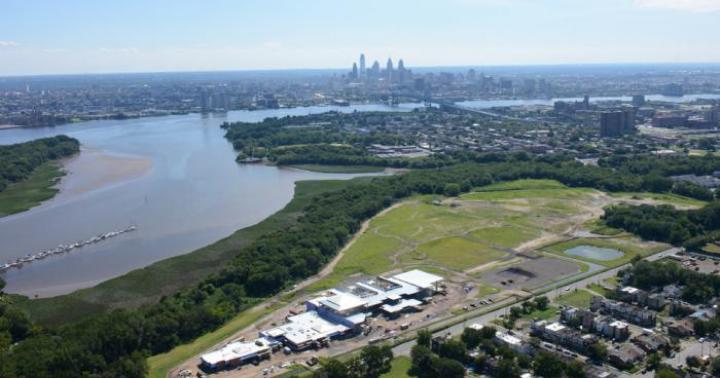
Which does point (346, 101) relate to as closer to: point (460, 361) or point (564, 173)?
point (564, 173)

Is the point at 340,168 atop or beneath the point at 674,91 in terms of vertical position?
beneath

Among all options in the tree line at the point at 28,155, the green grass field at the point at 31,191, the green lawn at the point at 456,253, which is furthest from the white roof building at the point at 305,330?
the tree line at the point at 28,155

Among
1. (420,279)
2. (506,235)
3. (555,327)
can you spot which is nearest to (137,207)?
(420,279)

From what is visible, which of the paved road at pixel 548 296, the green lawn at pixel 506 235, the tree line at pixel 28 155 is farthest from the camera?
the tree line at pixel 28 155

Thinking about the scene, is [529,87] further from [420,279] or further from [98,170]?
[420,279]

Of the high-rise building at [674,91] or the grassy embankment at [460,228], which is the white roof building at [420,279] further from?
the high-rise building at [674,91]

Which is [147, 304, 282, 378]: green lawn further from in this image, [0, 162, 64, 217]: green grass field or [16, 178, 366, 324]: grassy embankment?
[0, 162, 64, 217]: green grass field
